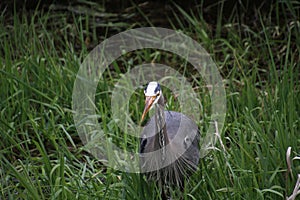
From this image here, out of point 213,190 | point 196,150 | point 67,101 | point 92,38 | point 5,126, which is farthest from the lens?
point 92,38

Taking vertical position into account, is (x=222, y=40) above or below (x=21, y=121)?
above

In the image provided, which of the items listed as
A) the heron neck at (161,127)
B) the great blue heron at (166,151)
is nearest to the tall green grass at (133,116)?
the great blue heron at (166,151)

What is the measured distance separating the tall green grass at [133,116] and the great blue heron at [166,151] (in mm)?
60

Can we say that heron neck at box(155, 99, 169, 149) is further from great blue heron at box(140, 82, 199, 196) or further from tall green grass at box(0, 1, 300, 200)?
tall green grass at box(0, 1, 300, 200)

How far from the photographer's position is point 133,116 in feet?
11.4

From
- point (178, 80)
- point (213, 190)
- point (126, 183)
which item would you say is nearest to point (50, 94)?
point (178, 80)

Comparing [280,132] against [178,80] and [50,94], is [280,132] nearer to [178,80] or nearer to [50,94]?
[178,80]

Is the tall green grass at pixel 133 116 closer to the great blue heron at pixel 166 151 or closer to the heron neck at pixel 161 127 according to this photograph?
the great blue heron at pixel 166 151

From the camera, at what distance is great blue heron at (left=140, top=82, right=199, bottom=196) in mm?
2656

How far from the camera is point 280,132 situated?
8.51 ft

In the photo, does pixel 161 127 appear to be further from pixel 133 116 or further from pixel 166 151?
pixel 133 116

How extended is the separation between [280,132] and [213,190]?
394 mm

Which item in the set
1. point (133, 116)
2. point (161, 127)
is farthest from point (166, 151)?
point (133, 116)

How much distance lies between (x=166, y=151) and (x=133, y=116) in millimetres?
811
